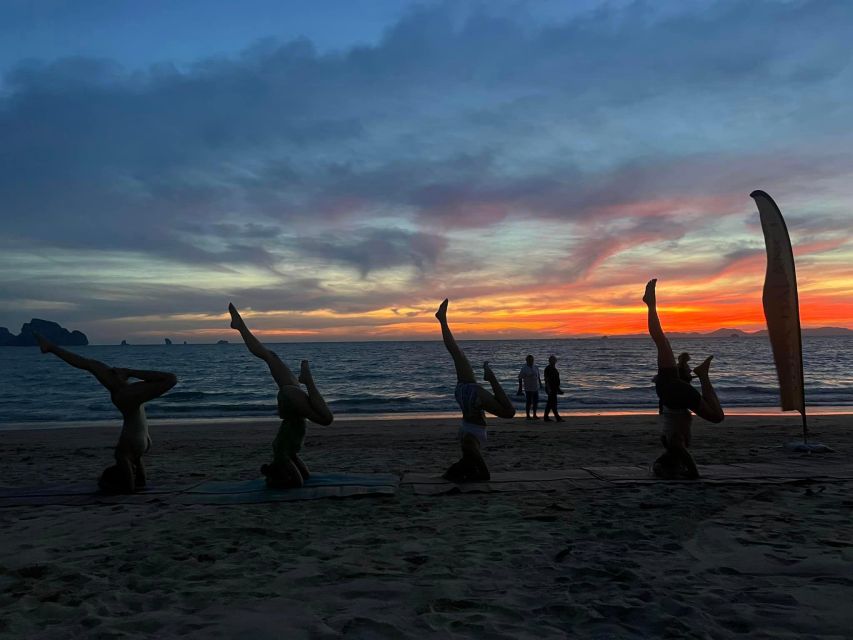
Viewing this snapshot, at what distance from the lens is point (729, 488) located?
295 inches

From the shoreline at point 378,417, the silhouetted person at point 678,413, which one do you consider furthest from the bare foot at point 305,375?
the shoreline at point 378,417

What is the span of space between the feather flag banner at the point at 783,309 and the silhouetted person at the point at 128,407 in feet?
31.8

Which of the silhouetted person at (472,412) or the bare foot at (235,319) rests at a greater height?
the bare foot at (235,319)

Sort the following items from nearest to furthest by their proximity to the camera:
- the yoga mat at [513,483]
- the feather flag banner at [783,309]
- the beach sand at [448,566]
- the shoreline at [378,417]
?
1. the beach sand at [448,566]
2. the yoga mat at [513,483]
3. the feather flag banner at [783,309]
4. the shoreline at [378,417]

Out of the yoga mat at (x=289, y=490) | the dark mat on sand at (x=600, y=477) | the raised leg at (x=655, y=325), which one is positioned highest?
the raised leg at (x=655, y=325)

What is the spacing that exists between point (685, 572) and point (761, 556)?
32.3 inches

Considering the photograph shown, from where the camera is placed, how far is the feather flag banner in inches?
409

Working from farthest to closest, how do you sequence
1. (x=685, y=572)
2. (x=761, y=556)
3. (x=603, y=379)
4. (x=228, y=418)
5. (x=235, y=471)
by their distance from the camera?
A: 1. (x=603, y=379)
2. (x=228, y=418)
3. (x=235, y=471)
4. (x=761, y=556)
5. (x=685, y=572)

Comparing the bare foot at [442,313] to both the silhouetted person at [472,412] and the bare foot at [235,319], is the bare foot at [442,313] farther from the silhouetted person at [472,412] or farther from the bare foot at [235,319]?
the bare foot at [235,319]

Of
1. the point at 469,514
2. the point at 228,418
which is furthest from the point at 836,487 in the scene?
the point at 228,418

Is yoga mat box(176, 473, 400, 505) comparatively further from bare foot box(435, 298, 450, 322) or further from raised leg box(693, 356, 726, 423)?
raised leg box(693, 356, 726, 423)

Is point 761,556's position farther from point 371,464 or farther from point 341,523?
point 371,464

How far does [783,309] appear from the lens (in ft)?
34.5

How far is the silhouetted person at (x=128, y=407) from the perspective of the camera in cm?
784
